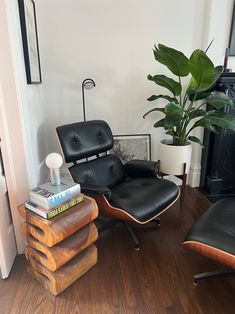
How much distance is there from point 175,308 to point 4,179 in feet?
4.38

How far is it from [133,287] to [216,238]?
2.00ft

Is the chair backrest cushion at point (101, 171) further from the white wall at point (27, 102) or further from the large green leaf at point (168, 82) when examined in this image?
the large green leaf at point (168, 82)

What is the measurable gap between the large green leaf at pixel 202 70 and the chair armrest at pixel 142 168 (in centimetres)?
81

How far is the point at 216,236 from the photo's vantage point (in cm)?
130

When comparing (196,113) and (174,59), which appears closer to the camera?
(174,59)

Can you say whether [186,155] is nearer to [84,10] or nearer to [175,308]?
[175,308]

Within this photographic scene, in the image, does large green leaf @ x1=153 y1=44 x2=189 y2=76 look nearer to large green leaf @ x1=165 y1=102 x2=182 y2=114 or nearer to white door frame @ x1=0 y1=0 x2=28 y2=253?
large green leaf @ x1=165 y1=102 x2=182 y2=114

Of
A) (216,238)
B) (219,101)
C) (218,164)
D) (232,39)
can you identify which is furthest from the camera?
(218,164)

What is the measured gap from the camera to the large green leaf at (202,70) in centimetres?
184

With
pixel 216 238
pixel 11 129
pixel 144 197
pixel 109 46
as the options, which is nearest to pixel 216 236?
pixel 216 238

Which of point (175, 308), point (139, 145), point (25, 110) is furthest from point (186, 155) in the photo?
point (25, 110)

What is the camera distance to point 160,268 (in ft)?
5.25

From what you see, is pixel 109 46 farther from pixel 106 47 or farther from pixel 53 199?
pixel 53 199

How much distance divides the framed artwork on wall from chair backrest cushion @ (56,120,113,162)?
1.59 ft
